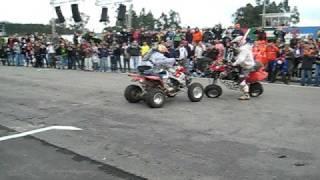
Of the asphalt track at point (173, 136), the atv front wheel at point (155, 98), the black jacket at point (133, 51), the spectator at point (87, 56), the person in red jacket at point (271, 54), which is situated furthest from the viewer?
the spectator at point (87, 56)

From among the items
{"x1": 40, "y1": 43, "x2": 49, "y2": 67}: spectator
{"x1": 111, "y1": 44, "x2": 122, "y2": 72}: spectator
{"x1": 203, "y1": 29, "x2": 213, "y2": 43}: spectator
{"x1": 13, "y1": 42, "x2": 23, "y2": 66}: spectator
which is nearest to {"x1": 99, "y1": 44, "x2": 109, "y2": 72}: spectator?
{"x1": 111, "y1": 44, "x2": 122, "y2": 72}: spectator

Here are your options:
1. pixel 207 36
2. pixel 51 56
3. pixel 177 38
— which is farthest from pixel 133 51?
pixel 51 56

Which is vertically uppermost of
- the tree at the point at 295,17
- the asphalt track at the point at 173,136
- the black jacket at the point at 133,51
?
the tree at the point at 295,17

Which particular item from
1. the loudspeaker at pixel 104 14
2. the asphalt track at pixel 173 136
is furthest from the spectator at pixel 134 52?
the asphalt track at pixel 173 136

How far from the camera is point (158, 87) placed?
1291 cm

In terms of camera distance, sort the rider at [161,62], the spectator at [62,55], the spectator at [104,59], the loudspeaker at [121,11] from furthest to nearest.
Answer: the loudspeaker at [121,11] → the spectator at [62,55] → the spectator at [104,59] → the rider at [161,62]

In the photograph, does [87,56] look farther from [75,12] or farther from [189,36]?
[75,12]

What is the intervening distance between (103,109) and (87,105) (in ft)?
2.80

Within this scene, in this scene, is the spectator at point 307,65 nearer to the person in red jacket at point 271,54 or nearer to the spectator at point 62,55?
the person in red jacket at point 271,54

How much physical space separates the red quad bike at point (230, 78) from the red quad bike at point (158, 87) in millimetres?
823

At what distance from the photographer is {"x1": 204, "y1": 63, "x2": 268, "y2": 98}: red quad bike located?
14.1 m

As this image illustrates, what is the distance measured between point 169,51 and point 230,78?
7209mm

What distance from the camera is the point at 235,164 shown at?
7332 millimetres

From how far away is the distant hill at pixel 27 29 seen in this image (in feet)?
186
